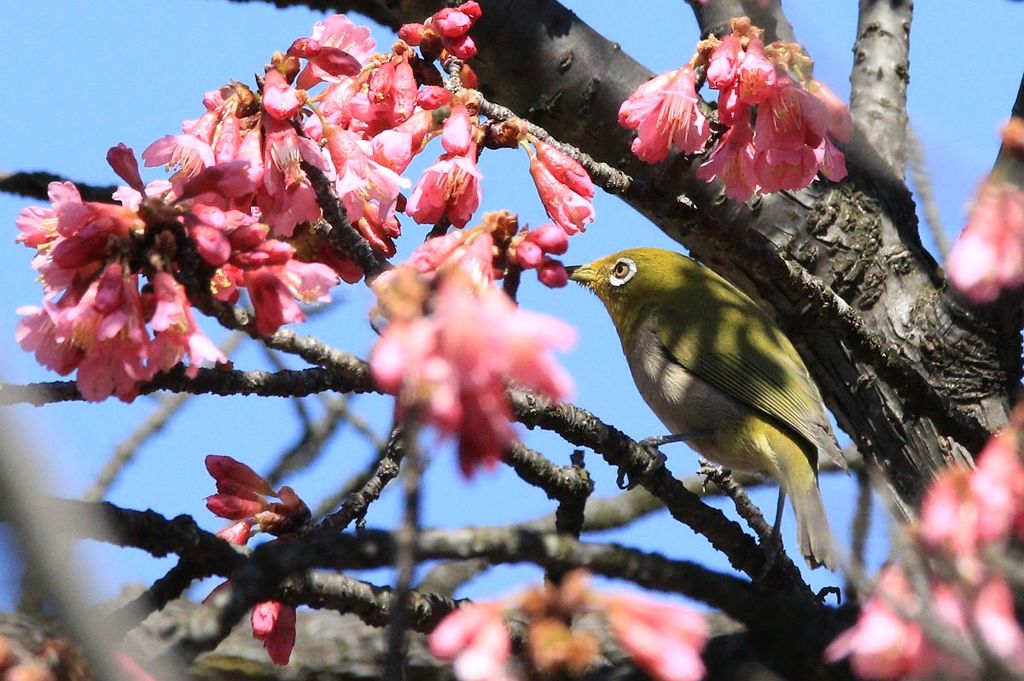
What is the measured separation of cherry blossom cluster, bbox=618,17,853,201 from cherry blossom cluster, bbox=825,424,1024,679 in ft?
4.66

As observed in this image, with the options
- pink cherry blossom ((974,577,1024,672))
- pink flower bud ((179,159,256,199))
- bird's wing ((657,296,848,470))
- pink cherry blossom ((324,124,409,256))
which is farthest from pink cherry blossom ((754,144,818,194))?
bird's wing ((657,296,848,470))

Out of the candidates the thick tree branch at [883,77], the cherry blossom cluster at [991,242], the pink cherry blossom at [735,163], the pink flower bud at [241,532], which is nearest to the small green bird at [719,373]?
the thick tree branch at [883,77]

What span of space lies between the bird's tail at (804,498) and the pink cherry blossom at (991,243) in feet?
7.16

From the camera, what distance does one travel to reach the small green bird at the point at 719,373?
5.48m

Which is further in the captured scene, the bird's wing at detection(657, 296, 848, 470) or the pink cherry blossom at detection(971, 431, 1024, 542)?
the bird's wing at detection(657, 296, 848, 470)

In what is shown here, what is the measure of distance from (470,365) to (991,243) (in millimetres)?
1398

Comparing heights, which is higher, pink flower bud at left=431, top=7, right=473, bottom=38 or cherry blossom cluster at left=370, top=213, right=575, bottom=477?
pink flower bud at left=431, top=7, right=473, bottom=38

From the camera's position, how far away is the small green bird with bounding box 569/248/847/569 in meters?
5.48

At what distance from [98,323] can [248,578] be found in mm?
811

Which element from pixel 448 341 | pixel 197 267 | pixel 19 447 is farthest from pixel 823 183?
pixel 19 447

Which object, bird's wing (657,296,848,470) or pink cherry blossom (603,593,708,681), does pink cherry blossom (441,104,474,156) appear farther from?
bird's wing (657,296,848,470)

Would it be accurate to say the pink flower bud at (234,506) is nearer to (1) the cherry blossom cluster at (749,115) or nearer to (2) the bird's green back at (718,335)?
(1) the cherry blossom cluster at (749,115)

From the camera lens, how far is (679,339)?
6.16m

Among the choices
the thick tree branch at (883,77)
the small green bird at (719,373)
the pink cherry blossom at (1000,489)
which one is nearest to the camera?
the pink cherry blossom at (1000,489)
